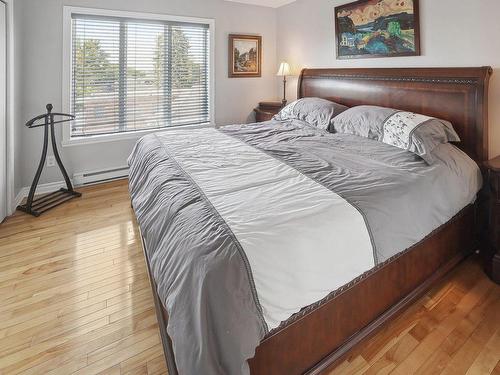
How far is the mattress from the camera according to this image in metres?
Result: 1.02

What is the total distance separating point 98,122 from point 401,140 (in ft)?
10.7

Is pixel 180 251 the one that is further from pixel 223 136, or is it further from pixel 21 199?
pixel 21 199

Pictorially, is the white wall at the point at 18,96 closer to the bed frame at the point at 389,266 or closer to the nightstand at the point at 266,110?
the bed frame at the point at 389,266

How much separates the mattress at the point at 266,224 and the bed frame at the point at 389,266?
0.38ft

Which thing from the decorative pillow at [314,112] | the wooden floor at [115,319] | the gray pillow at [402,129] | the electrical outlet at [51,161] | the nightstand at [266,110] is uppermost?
the nightstand at [266,110]

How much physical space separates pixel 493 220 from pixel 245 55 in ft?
11.7

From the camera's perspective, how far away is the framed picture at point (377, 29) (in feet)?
8.91

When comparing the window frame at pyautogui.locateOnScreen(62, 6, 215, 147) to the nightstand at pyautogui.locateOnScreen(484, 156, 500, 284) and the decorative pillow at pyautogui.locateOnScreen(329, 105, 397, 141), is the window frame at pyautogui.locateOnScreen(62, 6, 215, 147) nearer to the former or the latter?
the decorative pillow at pyautogui.locateOnScreen(329, 105, 397, 141)

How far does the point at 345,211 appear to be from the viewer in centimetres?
134

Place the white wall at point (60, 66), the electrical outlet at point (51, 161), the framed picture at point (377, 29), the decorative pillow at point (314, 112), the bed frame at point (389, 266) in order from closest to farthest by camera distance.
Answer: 1. the bed frame at point (389, 266)
2. the framed picture at point (377, 29)
3. the decorative pillow at point (314, 112)
4. the white wall at point (60, 66)
5. the electrical outlet at point (51, 161)

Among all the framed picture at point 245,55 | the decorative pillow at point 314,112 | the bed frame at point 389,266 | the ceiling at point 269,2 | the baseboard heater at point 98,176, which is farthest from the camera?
the framed picture at point 245,55

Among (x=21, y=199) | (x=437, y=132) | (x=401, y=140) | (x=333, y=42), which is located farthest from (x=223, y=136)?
(x=21, y=199)

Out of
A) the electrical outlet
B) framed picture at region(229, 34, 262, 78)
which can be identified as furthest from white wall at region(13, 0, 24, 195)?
framed picture at region(229, 34, 262, 78)

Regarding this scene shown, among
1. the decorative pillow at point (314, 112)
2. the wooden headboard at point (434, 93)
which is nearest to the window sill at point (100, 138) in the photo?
the decorative pillow at point (314, 112)
